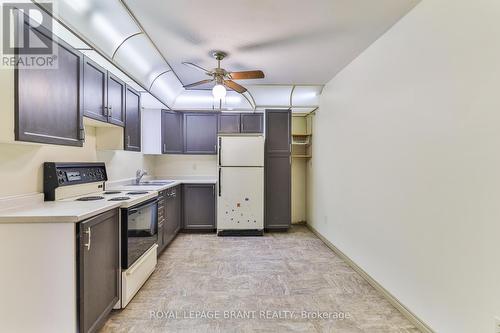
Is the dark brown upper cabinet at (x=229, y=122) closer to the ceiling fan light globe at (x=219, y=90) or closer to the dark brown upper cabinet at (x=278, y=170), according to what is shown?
the dark brown upper cabinet at (x=278, y=170)

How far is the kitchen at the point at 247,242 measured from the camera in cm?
167

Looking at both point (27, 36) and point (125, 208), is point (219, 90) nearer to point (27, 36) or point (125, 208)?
point (125, 208)

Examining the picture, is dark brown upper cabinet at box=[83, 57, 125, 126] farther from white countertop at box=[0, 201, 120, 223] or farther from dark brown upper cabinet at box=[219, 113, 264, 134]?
dark brown upper cabinet at box=[219, 113, 264, 134]

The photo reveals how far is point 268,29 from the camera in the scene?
259 centimetres

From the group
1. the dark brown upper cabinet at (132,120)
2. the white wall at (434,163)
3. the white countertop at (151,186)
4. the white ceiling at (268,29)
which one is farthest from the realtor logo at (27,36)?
the white wall at (434,163)

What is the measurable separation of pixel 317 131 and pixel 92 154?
11.5 feet

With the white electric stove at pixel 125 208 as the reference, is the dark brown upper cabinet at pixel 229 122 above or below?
above

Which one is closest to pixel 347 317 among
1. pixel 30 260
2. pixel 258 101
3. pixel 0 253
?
pixel 30 260

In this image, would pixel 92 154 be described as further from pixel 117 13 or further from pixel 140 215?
pixel 117 13

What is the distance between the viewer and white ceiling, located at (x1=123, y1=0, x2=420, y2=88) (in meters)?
2.21

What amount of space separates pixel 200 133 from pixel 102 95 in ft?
8.19

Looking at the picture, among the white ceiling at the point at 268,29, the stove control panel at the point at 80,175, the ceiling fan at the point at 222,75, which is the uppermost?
the white ceiling at the point at 268,29

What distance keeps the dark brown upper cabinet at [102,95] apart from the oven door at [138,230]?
3.14 feet

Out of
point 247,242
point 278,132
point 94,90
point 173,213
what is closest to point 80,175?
point 94,90
